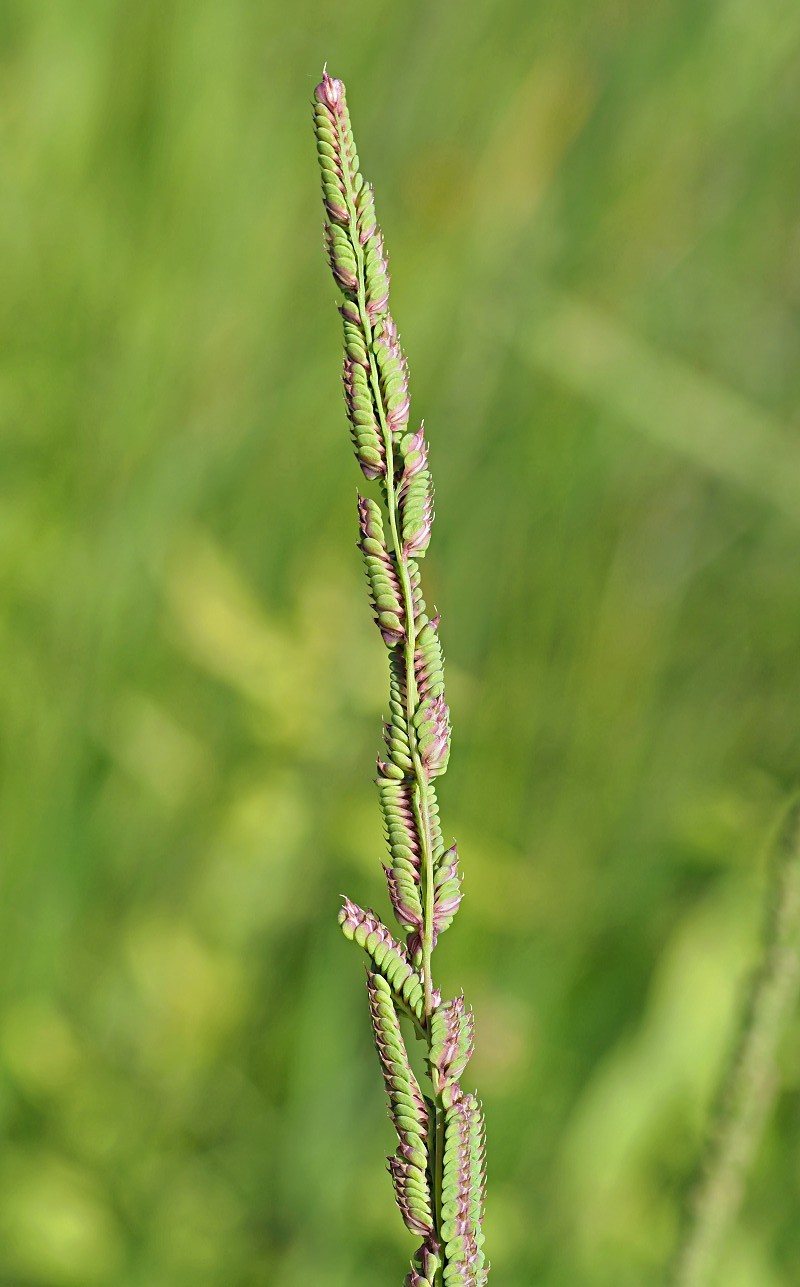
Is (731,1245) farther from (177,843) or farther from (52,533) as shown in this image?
(52,533)

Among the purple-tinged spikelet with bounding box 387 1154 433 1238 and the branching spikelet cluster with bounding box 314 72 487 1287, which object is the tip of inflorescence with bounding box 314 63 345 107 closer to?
the branching spikelet cluster with bounding box 314 72 487 1287

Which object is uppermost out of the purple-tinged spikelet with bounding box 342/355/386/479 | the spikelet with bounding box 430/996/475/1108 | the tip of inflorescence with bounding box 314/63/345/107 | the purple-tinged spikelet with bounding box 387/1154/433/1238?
the tip of inflorescence with bounding box 314/63/345/107


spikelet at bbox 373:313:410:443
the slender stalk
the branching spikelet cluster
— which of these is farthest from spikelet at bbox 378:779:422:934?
the slender stalk

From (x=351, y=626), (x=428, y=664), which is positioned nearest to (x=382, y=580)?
(x=428, y=664)

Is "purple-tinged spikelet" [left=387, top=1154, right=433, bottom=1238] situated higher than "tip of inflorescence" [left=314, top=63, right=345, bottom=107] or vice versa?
"tip of inflorescence" [left=314, top=63, right=345, bottom=107]

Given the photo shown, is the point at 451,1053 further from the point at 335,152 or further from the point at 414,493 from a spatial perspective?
the point at 335,152

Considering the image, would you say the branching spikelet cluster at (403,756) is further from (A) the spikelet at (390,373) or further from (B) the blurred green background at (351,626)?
(B) the blurred green background at (351,626)

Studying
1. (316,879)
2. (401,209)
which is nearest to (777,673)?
(316,879)
